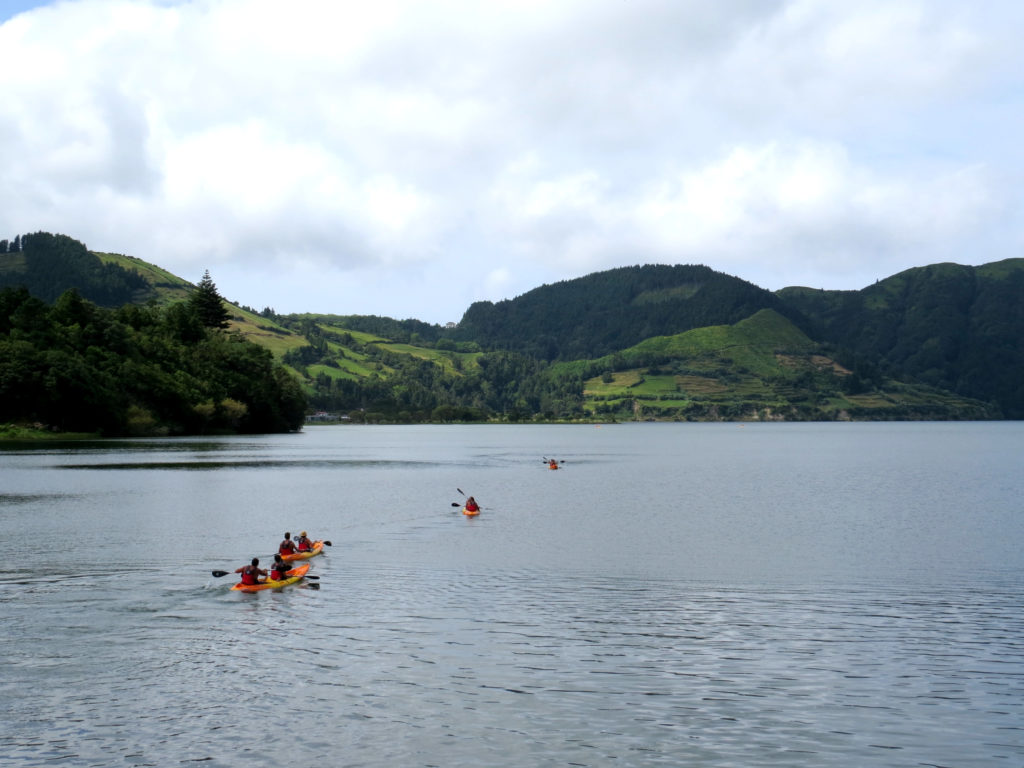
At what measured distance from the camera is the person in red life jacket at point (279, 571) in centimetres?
4322

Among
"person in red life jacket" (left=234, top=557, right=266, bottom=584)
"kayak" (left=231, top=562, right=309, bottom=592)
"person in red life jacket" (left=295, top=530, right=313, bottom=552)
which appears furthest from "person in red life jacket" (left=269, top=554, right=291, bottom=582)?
"person in red life jacket" (left=295, top=530, right=313, bottom=552)

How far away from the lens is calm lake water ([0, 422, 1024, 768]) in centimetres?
2284

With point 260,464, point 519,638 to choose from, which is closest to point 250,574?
point 519,638

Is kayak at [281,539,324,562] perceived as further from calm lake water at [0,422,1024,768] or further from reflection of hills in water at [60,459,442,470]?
reflection of hills in water at [60,459,442,470]

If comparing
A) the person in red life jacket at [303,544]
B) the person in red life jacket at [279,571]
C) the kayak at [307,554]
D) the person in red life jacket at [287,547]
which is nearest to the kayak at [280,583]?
the person in red life jacket at [279,571]

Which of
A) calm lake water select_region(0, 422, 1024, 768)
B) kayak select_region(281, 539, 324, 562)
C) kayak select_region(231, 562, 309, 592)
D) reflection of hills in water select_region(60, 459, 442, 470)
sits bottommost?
calm lake water select_region(0, 422, 1024, 768)

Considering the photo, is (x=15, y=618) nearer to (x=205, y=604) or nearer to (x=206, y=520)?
(x=205, y=604)

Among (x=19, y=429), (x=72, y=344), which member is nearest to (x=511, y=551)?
(x=19, y=429)

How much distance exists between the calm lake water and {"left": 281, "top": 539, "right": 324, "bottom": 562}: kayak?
1093mm

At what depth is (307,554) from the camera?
50.7 metres

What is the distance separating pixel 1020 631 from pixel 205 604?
3297 cm

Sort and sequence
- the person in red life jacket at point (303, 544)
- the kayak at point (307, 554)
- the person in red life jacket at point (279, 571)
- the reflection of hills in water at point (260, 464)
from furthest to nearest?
the reflection of hills in water at point (260, 464) < the person in red life jacket at point (303, 544) < the kayak at point (307, 554) < the person in red life jacket at point (279, 571)

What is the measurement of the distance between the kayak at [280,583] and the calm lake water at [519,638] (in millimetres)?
462

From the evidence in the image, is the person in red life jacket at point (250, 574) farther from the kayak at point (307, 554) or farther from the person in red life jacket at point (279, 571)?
the kayak at point (307, 554)
